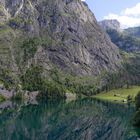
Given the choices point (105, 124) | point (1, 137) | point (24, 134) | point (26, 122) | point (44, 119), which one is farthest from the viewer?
point (44, 119)

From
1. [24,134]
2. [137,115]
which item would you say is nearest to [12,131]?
[24,134]

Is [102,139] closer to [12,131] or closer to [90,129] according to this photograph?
[90,129]

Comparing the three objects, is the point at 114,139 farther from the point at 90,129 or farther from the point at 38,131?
the point at 38,131

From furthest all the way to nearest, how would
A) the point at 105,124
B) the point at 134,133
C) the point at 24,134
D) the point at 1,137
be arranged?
the point at 105,124
the point at 24,134
the point at 1,137
the point at 134,133

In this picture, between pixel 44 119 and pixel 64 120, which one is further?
pixel 44 119

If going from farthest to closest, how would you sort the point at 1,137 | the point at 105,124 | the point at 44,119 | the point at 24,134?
the point at 44,119
the point at 105,124
the point at 24,134
the point at 1,137

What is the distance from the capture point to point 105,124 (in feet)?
531

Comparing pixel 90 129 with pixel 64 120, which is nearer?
pixel 90 129

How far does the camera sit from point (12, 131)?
148 metres

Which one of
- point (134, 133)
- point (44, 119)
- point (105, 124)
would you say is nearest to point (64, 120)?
point (44, 119)

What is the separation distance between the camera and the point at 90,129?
145m

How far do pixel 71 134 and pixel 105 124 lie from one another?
103 feet

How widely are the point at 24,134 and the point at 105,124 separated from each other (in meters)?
40.6

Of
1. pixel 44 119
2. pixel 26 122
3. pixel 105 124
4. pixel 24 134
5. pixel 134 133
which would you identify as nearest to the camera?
pixel 134 133
